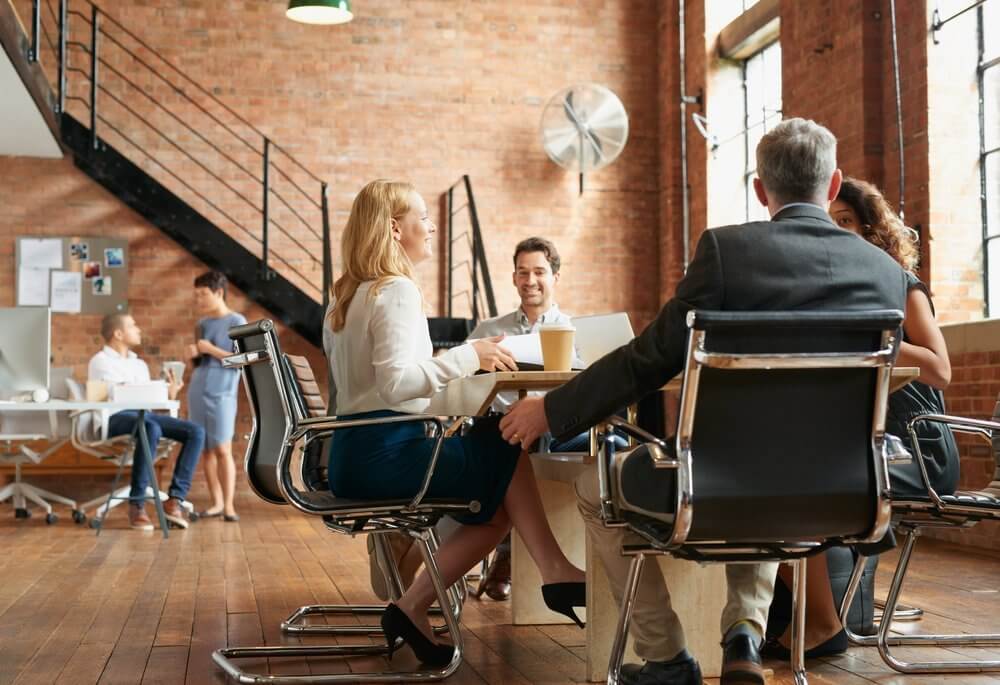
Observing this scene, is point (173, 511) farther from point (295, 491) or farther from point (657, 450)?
point (657, 450)

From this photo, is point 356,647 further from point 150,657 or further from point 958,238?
point 958,238

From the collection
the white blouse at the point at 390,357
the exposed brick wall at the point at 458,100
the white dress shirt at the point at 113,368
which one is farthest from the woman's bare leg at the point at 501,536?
the exposed brick wall at the point at 458,100

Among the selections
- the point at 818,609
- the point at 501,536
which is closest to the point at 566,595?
the point at 501,536

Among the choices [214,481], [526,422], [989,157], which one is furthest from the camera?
[214,481]

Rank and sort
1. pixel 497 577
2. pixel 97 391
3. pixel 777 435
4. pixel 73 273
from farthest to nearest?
1. pixel 73 273
2. pixel 97 391
3. pixel 497 577
4. pixel 777 435

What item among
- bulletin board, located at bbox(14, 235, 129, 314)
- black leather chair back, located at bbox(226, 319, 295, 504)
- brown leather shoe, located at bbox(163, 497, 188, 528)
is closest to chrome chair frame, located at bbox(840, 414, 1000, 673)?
black leather chair back, located at bbox(226, 319, 295, 504)

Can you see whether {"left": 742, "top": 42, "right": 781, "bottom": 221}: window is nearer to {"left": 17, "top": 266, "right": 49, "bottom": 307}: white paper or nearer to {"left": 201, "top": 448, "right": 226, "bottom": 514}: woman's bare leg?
{"left": 201, "top": 448, "right": 226, "bottom": 514}: woman's bare leg

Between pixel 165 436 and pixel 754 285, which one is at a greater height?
pixel 754 285

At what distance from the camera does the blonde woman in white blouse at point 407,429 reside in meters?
2.72

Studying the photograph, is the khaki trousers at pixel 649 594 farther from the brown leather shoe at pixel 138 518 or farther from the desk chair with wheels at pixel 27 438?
the desk chair with wheels at pixel 27 438

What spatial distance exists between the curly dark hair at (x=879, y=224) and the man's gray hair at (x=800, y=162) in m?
0.93

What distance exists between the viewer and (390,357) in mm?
2744

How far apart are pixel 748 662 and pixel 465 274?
22.3 ft

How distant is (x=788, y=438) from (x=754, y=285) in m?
0.27
